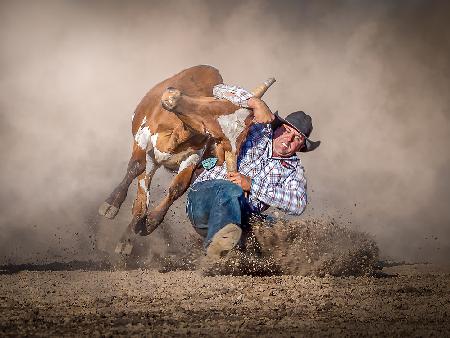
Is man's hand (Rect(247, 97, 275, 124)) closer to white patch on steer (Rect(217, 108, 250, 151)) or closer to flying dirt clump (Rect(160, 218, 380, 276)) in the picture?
white patch on steer (Rect(217, 108, 250, 151))

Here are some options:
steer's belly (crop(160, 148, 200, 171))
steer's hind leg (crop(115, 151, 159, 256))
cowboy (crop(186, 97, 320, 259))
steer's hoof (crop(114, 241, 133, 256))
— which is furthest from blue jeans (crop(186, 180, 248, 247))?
steer's hoof (crop(114, 241, 133, 256))

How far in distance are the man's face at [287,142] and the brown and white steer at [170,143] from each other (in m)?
0.43

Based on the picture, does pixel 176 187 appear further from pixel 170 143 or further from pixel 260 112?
pixel 260 112

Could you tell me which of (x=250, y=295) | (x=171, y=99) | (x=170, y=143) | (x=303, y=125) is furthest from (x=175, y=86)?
(x=250, y=295)

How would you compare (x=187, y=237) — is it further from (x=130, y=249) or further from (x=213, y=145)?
(x=213, y=145)

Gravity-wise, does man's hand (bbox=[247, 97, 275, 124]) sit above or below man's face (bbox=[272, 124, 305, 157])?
above

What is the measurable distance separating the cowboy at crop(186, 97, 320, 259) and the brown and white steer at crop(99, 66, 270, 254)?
0.19m

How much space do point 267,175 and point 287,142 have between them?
34 cm

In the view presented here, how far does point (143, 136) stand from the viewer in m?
5.18

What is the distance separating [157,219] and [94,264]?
3.89 feet

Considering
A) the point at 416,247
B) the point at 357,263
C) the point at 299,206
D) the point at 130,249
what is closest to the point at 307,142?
the point at 299,206

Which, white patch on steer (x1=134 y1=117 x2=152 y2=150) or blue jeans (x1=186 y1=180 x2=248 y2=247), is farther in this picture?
white patch on steer (x1=134 y1=117 x2=152 y2=150)

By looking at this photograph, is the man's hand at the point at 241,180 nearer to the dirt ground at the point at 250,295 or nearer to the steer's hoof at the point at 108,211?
the dirt ground at the point at 250,295

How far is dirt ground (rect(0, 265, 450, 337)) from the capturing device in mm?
2643
